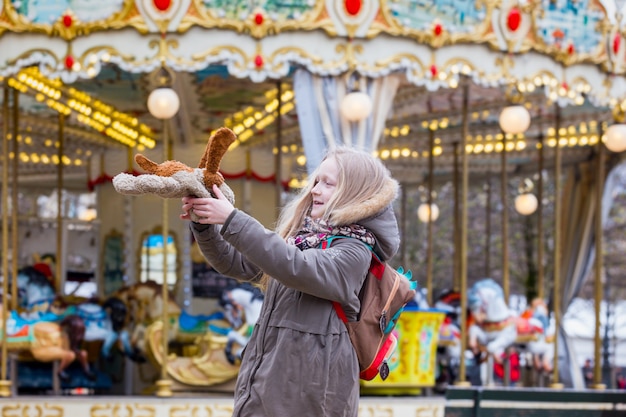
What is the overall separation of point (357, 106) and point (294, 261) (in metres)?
6.06

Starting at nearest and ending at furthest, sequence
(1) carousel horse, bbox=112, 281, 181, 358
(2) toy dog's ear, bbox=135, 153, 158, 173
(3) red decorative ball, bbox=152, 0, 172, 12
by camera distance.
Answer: (2) toy dog's ear, bbox=135, 153, 158, 173, (3) red decorative ball, bbox=152, 0, 172, 12, (1) carousel horse, bbox=112, 281, 181, 358

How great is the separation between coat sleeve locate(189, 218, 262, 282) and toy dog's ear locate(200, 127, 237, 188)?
7.8 inches

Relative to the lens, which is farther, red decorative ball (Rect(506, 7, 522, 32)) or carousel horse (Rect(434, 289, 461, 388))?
carousel horse (Rect(434, 289, 461, 388))

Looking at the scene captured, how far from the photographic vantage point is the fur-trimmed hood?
12.6 ft

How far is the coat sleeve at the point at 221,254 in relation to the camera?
3.86 metres

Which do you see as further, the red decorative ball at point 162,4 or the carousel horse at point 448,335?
the carousel horse at point 448,335

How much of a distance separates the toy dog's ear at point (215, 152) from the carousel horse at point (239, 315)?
6802 mm

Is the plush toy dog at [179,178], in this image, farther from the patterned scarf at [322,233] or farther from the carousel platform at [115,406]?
the carousel platform at [115,406]

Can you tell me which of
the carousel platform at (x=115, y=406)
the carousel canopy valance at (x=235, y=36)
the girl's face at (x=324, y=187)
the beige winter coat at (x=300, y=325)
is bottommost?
the carousel platform at (x=115, y=406)

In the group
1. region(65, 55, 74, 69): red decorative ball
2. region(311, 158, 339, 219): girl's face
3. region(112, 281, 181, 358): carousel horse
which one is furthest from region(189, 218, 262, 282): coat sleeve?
region(112, 281, 181, 358): carousel horse

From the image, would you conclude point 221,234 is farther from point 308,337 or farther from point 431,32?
point 431,32

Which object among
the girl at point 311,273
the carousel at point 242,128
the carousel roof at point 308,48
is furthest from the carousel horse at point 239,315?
the girl at point 311,273

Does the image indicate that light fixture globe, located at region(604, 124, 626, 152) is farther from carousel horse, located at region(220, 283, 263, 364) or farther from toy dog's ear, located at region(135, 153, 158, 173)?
toy dog's ear, located at region(135, 153, 158, 173)

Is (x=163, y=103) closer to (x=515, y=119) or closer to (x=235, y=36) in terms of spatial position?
(x=235, y=36)
